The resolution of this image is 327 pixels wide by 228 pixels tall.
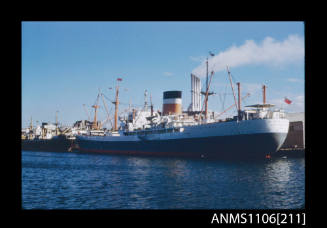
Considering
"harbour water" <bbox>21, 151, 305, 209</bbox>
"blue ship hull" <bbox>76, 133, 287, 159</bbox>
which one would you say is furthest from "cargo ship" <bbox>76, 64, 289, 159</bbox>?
"harbour water" <bbox>21, 151, 305, 209</bbox>

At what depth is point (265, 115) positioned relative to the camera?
4644 cm

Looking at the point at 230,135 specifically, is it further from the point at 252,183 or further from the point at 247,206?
the point at 247,206

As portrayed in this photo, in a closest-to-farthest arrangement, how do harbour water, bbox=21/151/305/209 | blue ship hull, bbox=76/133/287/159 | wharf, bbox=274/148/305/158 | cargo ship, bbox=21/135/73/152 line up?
harbour water, bbox=21/151/305/209, blue ship hull, bbox=76/133/287/159, wharf, bbox=274/148/305/158, cargo ship, bbox=21/135/73/152

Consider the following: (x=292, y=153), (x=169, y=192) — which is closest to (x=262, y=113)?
(x=292, y=153)

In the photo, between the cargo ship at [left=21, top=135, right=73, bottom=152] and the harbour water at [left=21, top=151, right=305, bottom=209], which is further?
the cargo ship at [left=21, top=135, right=73, bottom=152]

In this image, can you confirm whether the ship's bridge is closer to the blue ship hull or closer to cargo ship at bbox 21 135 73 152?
the blue ship hull

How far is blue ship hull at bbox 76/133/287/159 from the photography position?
4434cm

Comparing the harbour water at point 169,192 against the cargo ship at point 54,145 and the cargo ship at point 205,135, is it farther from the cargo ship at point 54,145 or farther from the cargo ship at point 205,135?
the cargo ship at point 54,145

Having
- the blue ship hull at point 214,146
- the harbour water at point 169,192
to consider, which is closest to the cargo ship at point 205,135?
the blue ship hull at point 214,146

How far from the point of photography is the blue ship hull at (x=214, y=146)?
44.3 meters

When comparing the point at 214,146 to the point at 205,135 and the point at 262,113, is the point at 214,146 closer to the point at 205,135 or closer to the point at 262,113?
the point at 205,135

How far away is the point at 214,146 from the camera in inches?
1895

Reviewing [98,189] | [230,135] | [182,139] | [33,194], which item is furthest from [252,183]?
[182,139]
